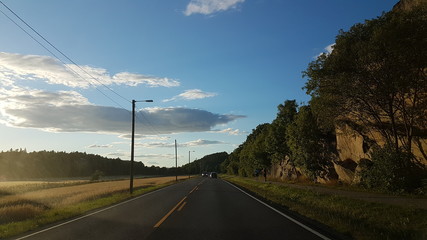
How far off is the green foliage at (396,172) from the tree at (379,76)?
1.07 m

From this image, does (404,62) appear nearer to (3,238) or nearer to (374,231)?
(374,231)

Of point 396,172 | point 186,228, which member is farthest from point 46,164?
point 186,228

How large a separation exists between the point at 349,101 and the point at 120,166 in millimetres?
176734

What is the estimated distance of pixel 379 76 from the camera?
18.3m

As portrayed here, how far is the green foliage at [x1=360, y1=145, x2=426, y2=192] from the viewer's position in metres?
18.1

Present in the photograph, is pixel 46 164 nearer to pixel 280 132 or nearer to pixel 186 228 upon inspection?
pixel 280 132

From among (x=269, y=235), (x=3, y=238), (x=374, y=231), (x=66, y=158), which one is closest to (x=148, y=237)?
(x=269, y=235)

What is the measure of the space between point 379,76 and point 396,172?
539 centimetres

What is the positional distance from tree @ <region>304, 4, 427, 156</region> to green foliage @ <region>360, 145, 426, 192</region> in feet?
3.51

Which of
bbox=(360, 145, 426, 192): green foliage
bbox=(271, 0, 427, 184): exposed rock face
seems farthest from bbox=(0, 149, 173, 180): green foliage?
bbox=(360, 145, 426, 192): green foliage

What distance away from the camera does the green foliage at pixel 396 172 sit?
59.5 feet

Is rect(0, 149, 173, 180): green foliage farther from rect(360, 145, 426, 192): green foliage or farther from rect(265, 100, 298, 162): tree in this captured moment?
rect(360, 145, 426, 192): green foliage

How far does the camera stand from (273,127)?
54250mm

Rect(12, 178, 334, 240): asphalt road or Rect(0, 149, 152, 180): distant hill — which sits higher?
Rect(0, 149, 152, 180): distant hill
